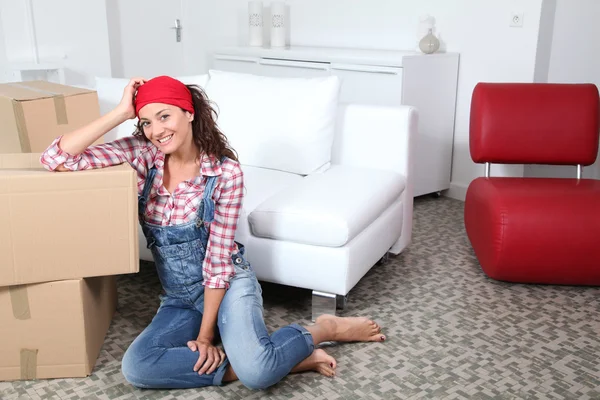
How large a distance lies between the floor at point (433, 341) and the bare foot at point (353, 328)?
0.03 m

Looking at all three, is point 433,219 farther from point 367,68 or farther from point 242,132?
point 242,132

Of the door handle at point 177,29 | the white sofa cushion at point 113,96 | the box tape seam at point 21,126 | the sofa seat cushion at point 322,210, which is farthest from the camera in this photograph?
the door handle at point 177,29

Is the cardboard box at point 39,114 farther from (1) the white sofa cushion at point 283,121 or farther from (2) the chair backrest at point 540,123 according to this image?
(2) the chair backrest at point 540,123

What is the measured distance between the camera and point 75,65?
4430 mm

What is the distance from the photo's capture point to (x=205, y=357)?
1.83 metres

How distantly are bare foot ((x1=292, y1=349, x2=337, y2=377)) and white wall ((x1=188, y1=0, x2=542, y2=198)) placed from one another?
6.90 feet

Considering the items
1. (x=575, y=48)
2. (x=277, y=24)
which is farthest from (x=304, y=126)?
(x=277, y=24)

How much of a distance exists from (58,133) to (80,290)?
23.6 inches

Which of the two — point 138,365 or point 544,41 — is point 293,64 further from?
point 138,365

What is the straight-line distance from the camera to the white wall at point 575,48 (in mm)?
3445

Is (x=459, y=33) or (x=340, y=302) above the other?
(x=459, y=33)

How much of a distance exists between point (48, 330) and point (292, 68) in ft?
8.47

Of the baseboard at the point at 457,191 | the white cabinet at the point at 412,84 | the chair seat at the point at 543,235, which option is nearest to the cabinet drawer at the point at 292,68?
the white cabinet at the point at 412,84

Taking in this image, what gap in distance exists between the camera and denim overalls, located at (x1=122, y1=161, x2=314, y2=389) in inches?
70.9
